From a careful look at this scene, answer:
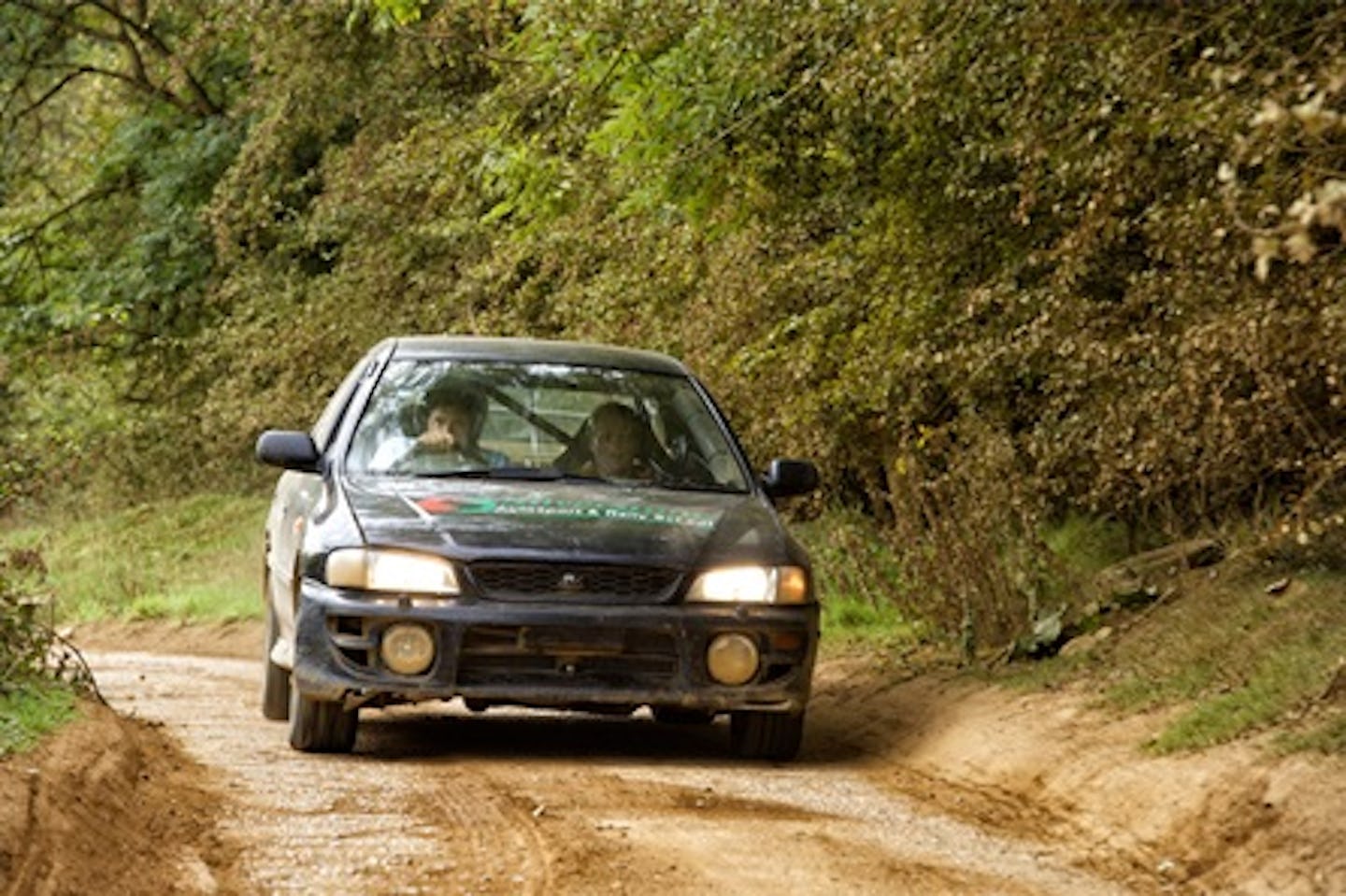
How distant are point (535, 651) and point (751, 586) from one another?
2.91 feet

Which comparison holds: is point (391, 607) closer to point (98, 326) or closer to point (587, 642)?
point (587, 642)

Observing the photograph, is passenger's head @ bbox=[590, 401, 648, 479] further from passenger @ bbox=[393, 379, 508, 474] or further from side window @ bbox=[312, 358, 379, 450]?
side window @ bbox=[312, 358, 379, 450]

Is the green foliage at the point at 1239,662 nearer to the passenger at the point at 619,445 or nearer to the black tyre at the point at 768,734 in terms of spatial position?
the black tyre at the point at 768,734

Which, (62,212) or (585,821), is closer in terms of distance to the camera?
(585,821)

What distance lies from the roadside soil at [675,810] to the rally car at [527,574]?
0.30 m

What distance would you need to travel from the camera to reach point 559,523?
10.8 metres

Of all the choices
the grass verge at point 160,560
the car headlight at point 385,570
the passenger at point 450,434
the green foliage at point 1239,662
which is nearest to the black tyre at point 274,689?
the passenger at point 450,434

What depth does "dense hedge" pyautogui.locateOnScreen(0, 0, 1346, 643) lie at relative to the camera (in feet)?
31.6

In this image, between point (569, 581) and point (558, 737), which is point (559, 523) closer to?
point (569, 581)

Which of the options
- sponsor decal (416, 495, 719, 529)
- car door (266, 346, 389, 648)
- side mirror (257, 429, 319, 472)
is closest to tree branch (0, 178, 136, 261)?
car door (266, 346, 389, 648)

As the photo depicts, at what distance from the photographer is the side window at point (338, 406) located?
11.9m

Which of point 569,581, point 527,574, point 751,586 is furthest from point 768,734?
point 527,574

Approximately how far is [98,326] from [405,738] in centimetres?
2284

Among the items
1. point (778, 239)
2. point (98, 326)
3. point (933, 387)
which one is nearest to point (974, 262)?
point (933, 387)
